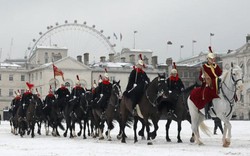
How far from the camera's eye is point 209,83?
1805 centimetres

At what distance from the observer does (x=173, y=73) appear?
21891 millimetres

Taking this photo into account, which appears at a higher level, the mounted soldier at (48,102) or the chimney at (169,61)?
the chimney at (169,61)

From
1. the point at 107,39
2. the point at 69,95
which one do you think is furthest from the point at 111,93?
the point at 107,39

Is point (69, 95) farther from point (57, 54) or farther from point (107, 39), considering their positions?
point (107, 39)

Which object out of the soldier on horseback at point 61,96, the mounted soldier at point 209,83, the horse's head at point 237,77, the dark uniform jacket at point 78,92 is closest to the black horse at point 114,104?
the dark uniform jacket at point 78,92

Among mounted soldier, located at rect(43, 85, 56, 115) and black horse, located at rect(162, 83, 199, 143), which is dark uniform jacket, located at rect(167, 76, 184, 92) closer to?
black horse, located at rect(162, 83, 199, 143)

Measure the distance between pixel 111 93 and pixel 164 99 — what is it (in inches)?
130

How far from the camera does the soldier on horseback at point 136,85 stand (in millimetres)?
20609

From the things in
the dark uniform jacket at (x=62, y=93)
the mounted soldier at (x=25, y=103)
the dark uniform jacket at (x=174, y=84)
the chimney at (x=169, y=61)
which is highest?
the chimney at (x=169, y=61)

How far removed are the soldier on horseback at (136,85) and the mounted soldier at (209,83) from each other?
272cm

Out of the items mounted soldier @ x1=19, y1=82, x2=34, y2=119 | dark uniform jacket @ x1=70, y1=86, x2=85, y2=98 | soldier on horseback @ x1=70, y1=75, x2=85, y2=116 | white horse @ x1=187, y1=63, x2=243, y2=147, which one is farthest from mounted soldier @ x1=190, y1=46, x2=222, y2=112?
mounted soldier @ x1=19, y1=82, x2=34, y2=119

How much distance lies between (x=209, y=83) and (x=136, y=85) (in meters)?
3.69

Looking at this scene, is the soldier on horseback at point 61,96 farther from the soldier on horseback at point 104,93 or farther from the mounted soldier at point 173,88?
the mounted soldier at point 173,88

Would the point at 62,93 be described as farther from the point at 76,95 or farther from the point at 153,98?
the point at 153,98
